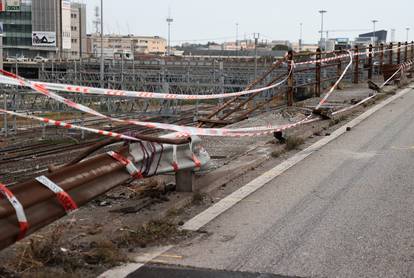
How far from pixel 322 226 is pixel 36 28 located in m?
124

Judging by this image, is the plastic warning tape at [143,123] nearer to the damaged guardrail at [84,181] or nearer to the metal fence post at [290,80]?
the damaged guardrail at [84,181]

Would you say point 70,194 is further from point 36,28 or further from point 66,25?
point 66,25

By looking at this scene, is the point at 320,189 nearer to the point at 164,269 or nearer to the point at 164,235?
the point at 164,235

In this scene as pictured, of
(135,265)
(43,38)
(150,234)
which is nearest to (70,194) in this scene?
(135,265)

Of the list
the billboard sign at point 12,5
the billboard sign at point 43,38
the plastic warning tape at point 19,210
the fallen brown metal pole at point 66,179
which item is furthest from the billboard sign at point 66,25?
the plastic warning tape at point 19,210

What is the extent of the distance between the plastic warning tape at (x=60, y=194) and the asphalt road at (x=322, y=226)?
86 centimetres

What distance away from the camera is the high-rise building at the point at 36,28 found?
120 meters

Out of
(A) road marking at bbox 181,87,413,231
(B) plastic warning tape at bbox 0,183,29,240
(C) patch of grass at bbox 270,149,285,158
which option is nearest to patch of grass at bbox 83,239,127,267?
(B) plastic warning tape at bbox 0,183,29,240

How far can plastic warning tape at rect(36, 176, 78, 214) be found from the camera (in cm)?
448

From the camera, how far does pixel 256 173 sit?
802 centimetres

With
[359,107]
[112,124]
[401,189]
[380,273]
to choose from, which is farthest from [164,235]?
[112,124]

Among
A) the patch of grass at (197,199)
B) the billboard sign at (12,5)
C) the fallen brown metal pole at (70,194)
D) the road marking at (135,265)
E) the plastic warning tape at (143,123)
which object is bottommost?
the road marking at (135,265)

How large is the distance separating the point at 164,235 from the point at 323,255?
1.43 meters

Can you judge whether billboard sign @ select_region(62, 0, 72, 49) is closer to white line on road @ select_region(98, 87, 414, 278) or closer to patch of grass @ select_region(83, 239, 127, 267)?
white line on road @ select_region(98, 87, 414, 278)
